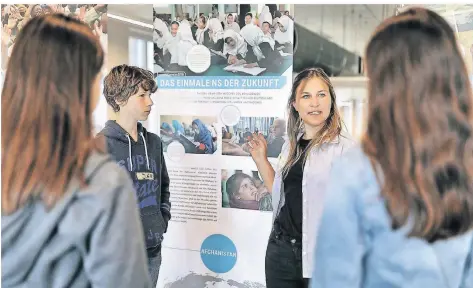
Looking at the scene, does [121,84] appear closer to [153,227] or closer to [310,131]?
[153,227]

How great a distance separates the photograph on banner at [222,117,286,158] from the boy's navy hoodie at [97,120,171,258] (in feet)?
0.94

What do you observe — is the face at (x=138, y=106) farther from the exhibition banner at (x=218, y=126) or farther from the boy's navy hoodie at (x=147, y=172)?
the exhibition banner at (x=218, y=126)

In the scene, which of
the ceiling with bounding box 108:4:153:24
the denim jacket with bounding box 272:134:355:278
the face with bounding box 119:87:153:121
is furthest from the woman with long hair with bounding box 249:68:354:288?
the ceiling with bounding box 108:4:153:24

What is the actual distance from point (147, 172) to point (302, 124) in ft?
1.96

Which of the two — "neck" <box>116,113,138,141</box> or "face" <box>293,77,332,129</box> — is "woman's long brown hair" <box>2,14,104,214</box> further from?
"face" <box>293,77,332,129</box>

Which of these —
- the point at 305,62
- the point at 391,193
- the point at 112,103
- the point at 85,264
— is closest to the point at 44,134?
the point at 85,264

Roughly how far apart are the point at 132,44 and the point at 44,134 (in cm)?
87

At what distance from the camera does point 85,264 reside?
3.48ft

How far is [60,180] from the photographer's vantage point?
108cm

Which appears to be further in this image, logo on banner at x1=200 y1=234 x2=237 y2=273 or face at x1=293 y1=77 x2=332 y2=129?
logo on banner at x1=200 y1=234 x2=237 y2=273

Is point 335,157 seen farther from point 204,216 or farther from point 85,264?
point 85,264

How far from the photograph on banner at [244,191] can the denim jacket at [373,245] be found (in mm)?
966

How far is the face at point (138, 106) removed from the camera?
167 centimetres

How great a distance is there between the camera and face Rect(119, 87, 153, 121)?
1.67m
